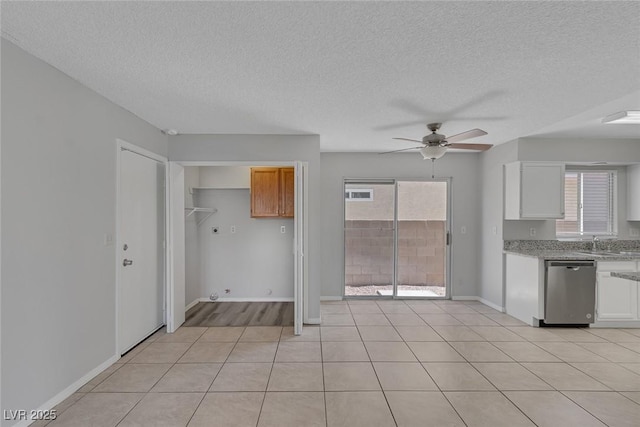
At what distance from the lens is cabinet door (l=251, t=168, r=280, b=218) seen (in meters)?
5.26

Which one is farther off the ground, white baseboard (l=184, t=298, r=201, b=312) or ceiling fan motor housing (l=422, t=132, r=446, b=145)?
ceiling fan motor housing (l=422, t=132, r=446, b=145)

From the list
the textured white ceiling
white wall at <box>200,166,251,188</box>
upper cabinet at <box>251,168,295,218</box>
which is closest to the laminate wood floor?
upper cabinet at <box>251,168,295,218</box>

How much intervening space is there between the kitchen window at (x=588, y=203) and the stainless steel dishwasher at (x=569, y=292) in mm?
1027

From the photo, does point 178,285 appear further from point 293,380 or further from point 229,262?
point 293,380

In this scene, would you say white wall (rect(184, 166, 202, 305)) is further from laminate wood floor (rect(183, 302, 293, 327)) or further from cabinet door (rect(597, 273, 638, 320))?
cabinet door (rect(597, 273, 638, 320))

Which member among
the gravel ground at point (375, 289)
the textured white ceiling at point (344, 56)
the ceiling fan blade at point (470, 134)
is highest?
the textured white ceiling at point (344, 56)

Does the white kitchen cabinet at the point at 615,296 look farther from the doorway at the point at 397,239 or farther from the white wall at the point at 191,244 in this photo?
the white wall at the point at 191,244

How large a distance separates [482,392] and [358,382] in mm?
971

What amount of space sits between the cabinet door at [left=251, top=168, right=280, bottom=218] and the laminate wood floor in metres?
1.45

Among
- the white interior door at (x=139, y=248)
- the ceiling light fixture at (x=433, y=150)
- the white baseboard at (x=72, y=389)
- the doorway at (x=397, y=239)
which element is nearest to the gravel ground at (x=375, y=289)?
the doorway at (x=397, y=239)

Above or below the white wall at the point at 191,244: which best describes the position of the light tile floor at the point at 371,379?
below

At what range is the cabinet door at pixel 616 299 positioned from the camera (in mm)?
4223

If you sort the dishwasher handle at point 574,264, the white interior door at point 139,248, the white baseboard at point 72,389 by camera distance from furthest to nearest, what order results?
the dishwasher handle at point 574,264 < the white interior door at point 139,248 < the white baseboard at point 72,389

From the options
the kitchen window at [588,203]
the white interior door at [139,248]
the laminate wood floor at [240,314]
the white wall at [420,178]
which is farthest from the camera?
the white wall at [420,178]
